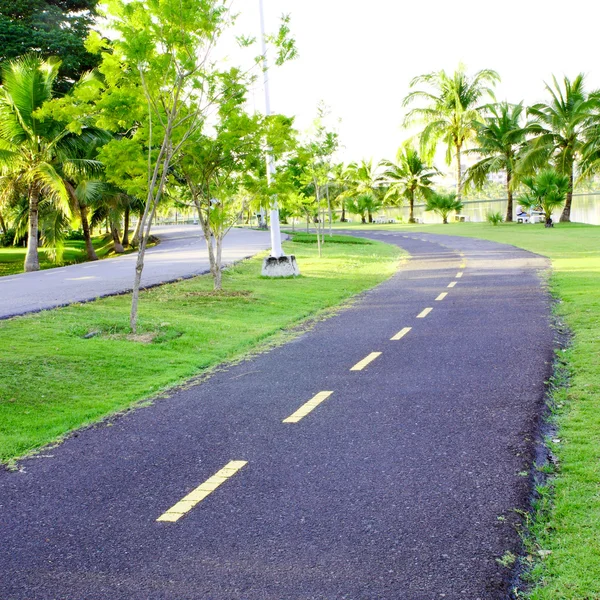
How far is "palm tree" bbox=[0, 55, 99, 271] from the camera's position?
25.0 m

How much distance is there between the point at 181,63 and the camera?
439 inches

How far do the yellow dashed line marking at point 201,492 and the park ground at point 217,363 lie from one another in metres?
1.85

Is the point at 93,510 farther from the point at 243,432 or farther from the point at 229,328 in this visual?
the point at 229,328

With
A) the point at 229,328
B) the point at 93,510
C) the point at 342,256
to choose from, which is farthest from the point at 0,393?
the point at 342,256

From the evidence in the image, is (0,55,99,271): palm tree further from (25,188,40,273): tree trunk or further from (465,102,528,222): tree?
(465,102,528,222): tree

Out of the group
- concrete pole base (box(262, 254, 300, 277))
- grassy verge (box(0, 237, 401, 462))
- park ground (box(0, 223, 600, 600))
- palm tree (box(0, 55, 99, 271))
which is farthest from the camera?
palm tree (box(0, 55, 99, 271))

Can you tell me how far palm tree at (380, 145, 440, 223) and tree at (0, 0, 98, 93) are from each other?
3490 centimetres

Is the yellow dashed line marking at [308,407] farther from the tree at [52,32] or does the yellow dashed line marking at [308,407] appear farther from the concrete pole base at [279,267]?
the tree at [52,32]

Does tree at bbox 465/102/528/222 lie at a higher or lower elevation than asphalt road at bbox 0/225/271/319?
higher

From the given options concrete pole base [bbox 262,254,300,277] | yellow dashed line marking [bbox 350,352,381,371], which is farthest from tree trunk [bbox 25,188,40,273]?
yellow dashed line marking [bbox 350,352,381,371]

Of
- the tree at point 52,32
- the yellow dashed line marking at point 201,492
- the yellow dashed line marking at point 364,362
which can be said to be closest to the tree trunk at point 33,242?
the tree at point 52,32

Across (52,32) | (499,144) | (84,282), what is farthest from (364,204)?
(84,282)

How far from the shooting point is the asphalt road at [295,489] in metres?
3.47

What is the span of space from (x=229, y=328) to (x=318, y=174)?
17671 mm
